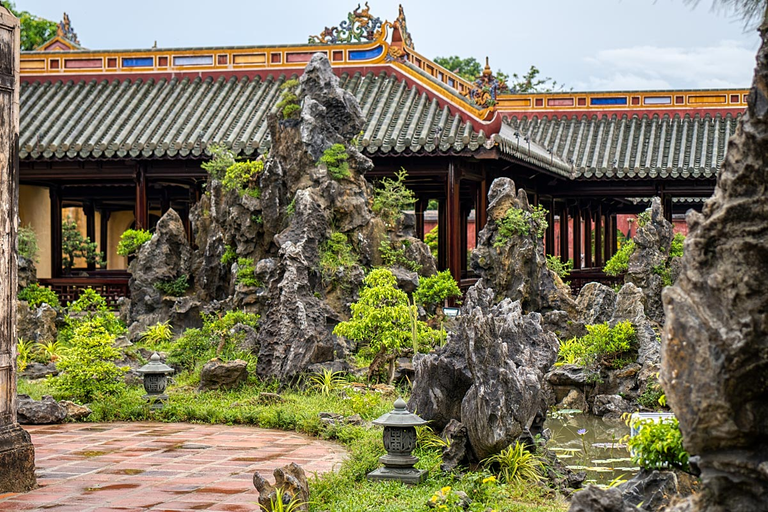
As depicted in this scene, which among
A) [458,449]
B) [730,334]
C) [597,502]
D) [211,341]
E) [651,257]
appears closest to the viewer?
[730,334]

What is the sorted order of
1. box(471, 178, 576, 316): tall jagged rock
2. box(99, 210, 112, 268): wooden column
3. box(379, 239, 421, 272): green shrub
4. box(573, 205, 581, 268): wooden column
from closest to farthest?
1. box(379, 239, 421, 272): green shrub
2. box(471, 178, 576, 316): tall jagged rock
3. box(573, 205, 581, 268): wooden column
4. box(99, 210, 112, 268): wooden column

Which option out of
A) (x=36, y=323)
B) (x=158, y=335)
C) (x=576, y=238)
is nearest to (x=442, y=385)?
(x=158, y=335)

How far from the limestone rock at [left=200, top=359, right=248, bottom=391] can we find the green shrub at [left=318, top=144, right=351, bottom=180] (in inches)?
122

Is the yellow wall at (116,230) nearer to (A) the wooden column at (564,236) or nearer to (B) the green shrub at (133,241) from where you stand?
(A) the wooden column at (564,236)

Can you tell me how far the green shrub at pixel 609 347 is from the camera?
11766 millimetres

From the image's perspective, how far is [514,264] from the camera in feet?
46.6

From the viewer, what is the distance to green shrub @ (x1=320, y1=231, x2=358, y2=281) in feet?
40.3

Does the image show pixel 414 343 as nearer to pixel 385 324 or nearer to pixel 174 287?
pixel 385 324

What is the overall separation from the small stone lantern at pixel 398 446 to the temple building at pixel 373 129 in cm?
900

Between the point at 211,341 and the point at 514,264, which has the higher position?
the point at 514,264

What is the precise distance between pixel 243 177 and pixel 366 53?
616 cm

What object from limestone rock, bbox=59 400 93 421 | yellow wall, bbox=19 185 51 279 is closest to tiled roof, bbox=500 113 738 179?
yellow wall, bbox=19 185 51 279

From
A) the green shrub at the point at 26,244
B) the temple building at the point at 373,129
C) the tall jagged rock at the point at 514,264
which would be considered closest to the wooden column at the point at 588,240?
the temple building at the point at 373,129

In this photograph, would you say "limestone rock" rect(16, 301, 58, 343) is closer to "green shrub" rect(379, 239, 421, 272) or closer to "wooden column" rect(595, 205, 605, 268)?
"green shrub" rect(379, 239, 421, 272)
